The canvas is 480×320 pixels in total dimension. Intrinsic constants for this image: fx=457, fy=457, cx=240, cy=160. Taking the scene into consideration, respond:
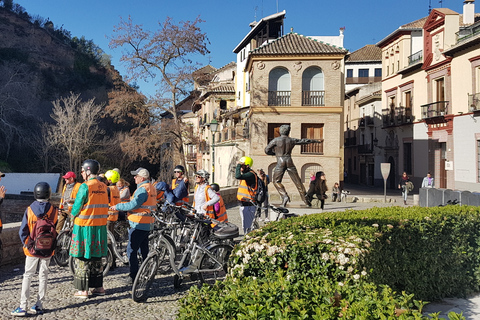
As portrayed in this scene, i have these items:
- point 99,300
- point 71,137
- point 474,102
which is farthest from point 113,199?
point 71,137

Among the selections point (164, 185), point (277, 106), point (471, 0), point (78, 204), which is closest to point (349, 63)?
point (471, 0)

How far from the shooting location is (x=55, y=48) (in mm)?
61344

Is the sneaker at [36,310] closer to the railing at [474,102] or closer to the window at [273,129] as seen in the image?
the railing at [474,102]

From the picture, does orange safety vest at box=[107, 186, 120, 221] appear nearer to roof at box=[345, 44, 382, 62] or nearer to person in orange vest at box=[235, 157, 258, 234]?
person in orange vest at box=[235, 157, 258, 234]

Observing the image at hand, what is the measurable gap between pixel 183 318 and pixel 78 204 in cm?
371

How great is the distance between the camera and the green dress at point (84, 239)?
21.0 ft

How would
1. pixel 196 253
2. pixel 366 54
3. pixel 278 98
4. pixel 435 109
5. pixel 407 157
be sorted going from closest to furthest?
pixel 196 253 → pixel 278 98 → pixel 435 109 → pixel 407 157 → pixel 366 54

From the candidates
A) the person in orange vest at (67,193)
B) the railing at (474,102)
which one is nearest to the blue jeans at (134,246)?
the person in orange vest at (67,193)

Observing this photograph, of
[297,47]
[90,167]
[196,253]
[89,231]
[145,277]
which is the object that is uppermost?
[297,47]

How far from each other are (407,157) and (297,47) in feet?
47.3

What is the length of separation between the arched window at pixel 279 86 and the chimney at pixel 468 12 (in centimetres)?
1299

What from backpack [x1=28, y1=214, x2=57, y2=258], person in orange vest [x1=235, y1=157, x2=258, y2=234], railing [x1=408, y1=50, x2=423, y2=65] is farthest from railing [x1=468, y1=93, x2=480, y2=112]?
backpack [x1=28, y1=214, x2=57, y2=258]

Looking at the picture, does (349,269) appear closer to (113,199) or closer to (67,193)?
(113,199)

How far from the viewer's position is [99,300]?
6.62m
